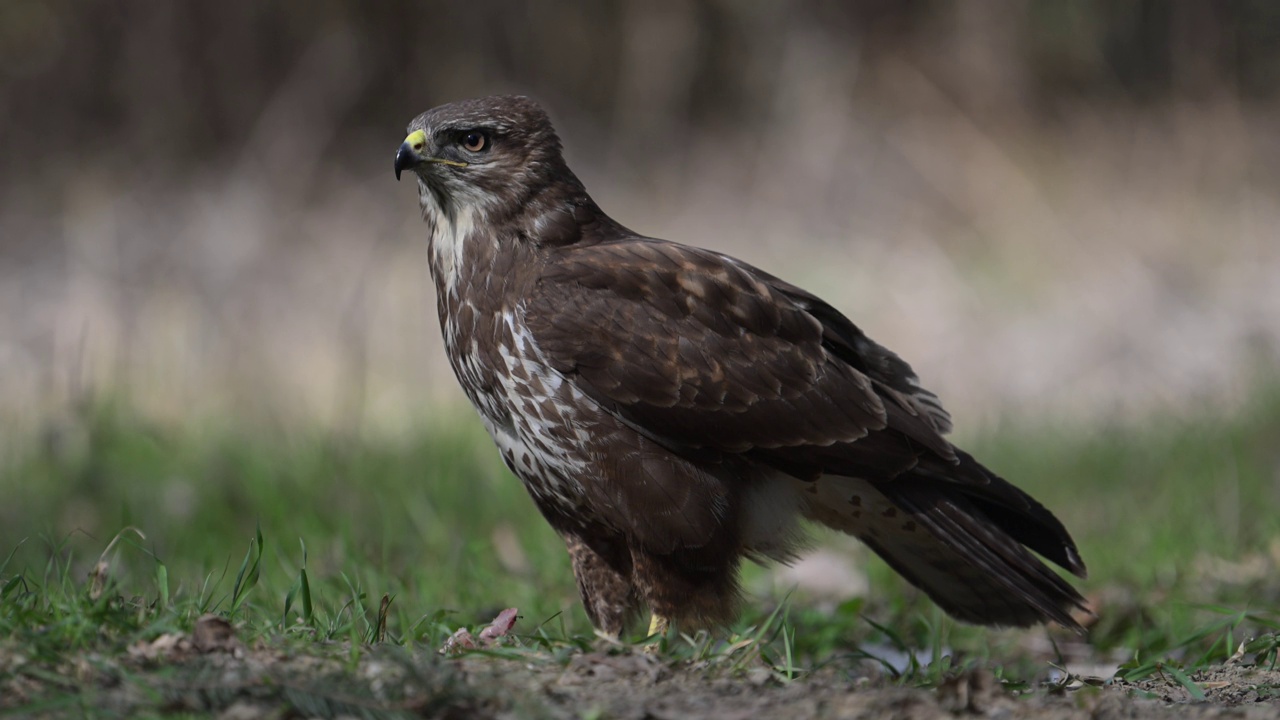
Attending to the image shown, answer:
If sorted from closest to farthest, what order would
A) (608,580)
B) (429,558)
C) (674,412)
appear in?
(674,412)
(608,580)
(429,558)

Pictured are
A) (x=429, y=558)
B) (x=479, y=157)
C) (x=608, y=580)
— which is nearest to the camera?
(x=608, y=580)

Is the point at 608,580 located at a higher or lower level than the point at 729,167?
lower

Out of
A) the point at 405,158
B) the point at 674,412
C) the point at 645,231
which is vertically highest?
the point at 645,231

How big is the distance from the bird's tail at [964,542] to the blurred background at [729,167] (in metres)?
4.63

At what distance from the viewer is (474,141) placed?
4012mm

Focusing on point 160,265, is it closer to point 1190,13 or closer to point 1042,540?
point 1042,540

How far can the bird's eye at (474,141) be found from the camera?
13.1ft

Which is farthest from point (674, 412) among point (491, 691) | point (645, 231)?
point (645, 231)

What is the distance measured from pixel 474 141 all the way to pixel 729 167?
8386 millimetres

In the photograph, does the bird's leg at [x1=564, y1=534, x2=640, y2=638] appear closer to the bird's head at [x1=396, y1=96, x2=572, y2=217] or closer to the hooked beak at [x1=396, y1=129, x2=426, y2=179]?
the bird's head at [x1=396, y1=96, x2=572, y2=217]

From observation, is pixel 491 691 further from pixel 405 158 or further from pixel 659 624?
pixel 405 158

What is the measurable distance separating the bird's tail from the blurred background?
4631 millimetres

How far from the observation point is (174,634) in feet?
8.65

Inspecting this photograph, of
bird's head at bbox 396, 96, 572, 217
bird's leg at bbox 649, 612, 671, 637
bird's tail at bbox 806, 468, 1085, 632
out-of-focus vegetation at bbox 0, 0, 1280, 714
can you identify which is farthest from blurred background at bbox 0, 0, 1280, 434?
bird's leg at bbox 649, 612, 671, 637
